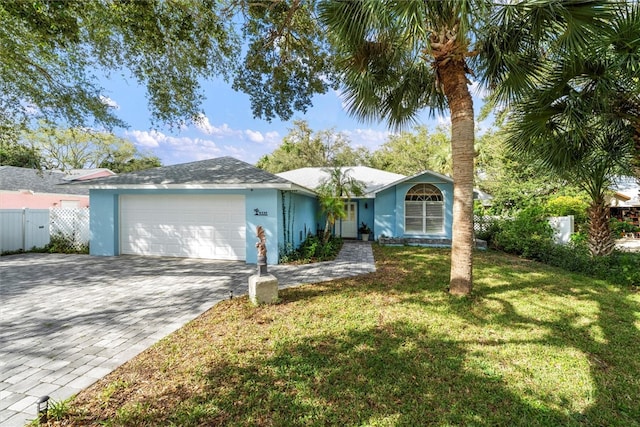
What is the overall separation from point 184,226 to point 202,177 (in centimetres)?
195

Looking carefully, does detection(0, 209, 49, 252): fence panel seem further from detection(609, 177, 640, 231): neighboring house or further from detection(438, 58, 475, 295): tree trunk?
detection(609, 177, 640, 231): neighboring house

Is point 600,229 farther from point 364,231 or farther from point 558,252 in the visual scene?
point 364,231

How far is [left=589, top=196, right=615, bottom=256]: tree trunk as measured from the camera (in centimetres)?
791

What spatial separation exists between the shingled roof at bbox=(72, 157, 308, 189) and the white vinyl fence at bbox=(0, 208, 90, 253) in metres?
2.61

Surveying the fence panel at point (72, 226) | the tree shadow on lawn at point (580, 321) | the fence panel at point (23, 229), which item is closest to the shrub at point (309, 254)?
the tree shadow on lawn at point (580, 321)

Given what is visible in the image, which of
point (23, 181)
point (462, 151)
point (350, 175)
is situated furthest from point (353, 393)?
point (23, 181)

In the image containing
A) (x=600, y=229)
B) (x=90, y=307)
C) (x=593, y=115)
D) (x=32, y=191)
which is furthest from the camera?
(x=32, y=191)

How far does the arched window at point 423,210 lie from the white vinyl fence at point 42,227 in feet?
46.3

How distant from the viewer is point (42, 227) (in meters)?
11.6

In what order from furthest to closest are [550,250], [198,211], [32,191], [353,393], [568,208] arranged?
[32,191]
[568,208]
[198,211]
[550,250]
[353,393]

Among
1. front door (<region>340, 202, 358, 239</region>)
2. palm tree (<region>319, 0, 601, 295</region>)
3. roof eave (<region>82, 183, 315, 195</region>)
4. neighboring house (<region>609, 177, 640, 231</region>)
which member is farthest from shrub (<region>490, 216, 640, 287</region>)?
neighboring house (<region>609, 177, 640, 231</region>)

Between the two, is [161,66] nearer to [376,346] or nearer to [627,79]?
[376,346]

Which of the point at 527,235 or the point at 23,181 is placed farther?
the point at 23,181

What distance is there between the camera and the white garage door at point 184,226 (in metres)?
9.64
